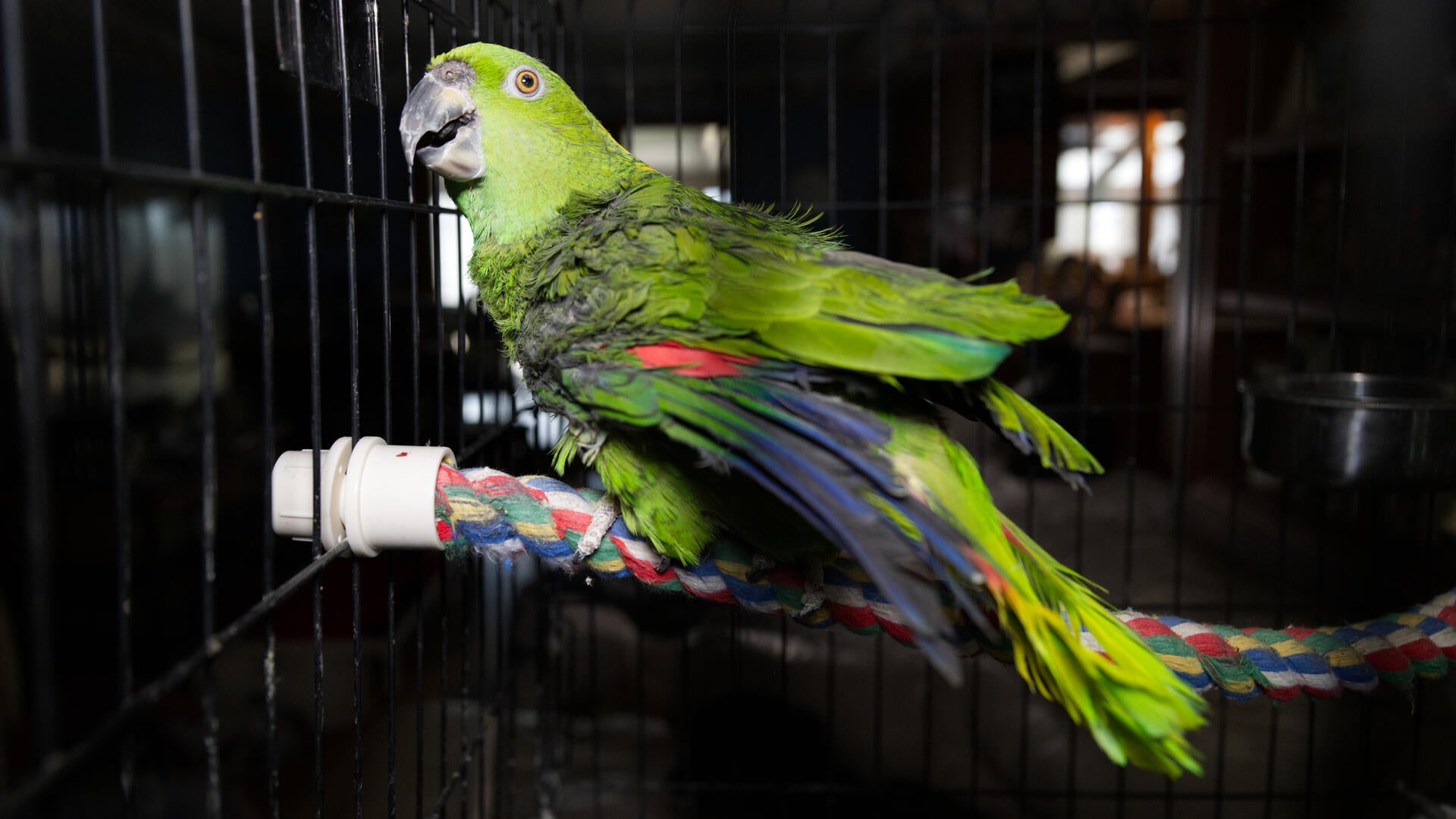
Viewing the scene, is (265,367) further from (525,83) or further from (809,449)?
(525,83)

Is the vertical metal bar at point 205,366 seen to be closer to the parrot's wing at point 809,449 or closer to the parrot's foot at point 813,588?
the parrot's wing at point 809,449

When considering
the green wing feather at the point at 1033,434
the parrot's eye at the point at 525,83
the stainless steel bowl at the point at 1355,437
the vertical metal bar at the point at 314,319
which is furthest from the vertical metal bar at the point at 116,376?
the stainless steel bowl at the point at 1355,437

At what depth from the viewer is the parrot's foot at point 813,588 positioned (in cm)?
109

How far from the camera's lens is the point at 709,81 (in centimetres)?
477

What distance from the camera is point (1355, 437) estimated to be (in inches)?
61.3

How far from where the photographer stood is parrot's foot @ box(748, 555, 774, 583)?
1099 mm

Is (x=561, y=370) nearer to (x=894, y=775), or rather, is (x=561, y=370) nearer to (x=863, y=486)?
(x=863, y=486)

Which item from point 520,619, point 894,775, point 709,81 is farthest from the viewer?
point 709,81

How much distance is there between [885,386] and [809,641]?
1.83 m

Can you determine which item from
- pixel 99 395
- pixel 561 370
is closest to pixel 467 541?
pixel 561 370

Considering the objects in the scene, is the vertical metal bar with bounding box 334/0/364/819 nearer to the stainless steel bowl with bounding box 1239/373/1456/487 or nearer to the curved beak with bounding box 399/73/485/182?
the curved beak with bounding box 399/73/485/182

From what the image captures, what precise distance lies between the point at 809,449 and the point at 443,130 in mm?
720

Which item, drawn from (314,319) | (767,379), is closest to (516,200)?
(314,319)

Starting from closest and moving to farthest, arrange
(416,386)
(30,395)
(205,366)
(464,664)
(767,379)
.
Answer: (30,395)
(205,366)
(767,379)
(416,386)
(464,664)
